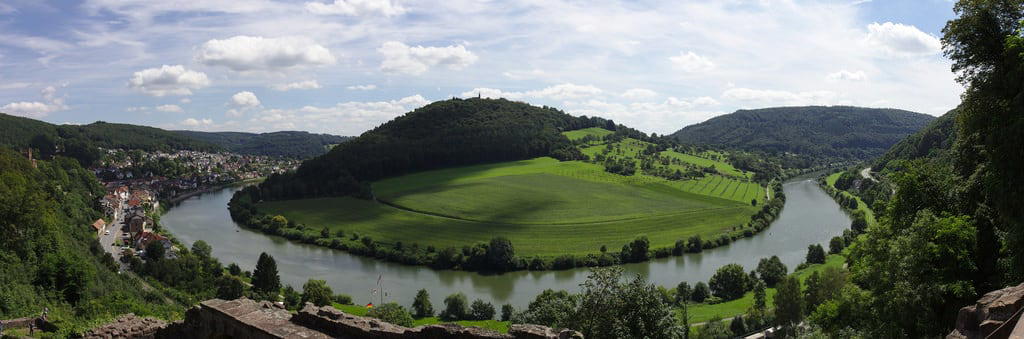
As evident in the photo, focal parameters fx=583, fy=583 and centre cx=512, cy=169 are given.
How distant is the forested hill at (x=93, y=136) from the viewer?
11012 centimetres

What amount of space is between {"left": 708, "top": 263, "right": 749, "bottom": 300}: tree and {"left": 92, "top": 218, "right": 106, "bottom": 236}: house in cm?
6053

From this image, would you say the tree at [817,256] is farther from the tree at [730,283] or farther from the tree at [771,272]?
the tree at [730,283]

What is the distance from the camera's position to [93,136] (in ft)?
480

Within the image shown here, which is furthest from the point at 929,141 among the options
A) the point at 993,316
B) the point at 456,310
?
the point at 993,316

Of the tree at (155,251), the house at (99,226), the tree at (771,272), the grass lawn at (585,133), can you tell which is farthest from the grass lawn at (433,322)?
the grass lawn at (585,133)

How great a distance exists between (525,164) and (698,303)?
195ft

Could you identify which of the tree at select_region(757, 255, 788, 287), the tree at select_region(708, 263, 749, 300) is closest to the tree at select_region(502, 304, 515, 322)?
the tree at select_region(708, 263, 749, 300)

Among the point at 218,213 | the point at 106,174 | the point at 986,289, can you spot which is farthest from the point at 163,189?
the point at 986,289

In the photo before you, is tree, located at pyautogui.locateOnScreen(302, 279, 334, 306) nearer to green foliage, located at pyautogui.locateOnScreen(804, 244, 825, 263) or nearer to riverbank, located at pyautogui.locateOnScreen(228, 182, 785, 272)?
riverbank, located at pyautogui.locateOnScreen(228, 182, 785, 272)

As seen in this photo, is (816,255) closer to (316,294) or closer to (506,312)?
(506,312)

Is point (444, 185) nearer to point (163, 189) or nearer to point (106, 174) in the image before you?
point (163, 189)

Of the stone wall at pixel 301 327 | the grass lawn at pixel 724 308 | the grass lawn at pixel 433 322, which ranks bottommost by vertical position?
the grass lawn at pixel 433 322

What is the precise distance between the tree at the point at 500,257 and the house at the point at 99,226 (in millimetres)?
42242

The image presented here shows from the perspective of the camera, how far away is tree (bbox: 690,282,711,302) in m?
41.0
